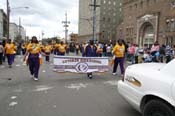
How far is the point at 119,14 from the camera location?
10819 centimetres

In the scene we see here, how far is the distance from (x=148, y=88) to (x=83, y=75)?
7.76 meters

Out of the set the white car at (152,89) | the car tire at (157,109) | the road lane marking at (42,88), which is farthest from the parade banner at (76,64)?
the car tire at (157,109)

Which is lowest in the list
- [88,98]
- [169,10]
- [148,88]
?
[88,98]

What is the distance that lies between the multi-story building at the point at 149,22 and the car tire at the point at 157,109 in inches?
1727

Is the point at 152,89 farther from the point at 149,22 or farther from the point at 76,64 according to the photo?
the point at 149,22

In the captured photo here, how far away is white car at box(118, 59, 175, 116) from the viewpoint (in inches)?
179

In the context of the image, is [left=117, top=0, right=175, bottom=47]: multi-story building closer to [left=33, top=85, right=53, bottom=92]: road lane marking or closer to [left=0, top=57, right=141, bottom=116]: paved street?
[left=0, top=57, right=141, bottom=116]: paved street

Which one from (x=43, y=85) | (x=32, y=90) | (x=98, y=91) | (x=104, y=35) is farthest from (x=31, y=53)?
(x=104, y=35)

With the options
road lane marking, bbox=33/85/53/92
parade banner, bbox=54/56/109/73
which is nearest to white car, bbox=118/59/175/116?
road lane marking, bbox=33/85/53/92

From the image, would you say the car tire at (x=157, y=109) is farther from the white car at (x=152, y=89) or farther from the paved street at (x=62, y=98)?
the paved street at (x=62, y=98)

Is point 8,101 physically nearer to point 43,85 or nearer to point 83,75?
point 43,85

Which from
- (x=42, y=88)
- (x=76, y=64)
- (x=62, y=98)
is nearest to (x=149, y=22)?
(x=76, y=64)

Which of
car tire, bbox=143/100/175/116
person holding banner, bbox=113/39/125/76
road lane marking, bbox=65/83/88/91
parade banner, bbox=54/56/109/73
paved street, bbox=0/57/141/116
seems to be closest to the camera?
car tire, bbox=143/100/175/116

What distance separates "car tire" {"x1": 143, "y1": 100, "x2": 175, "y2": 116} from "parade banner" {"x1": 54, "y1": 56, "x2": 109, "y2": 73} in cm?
700
